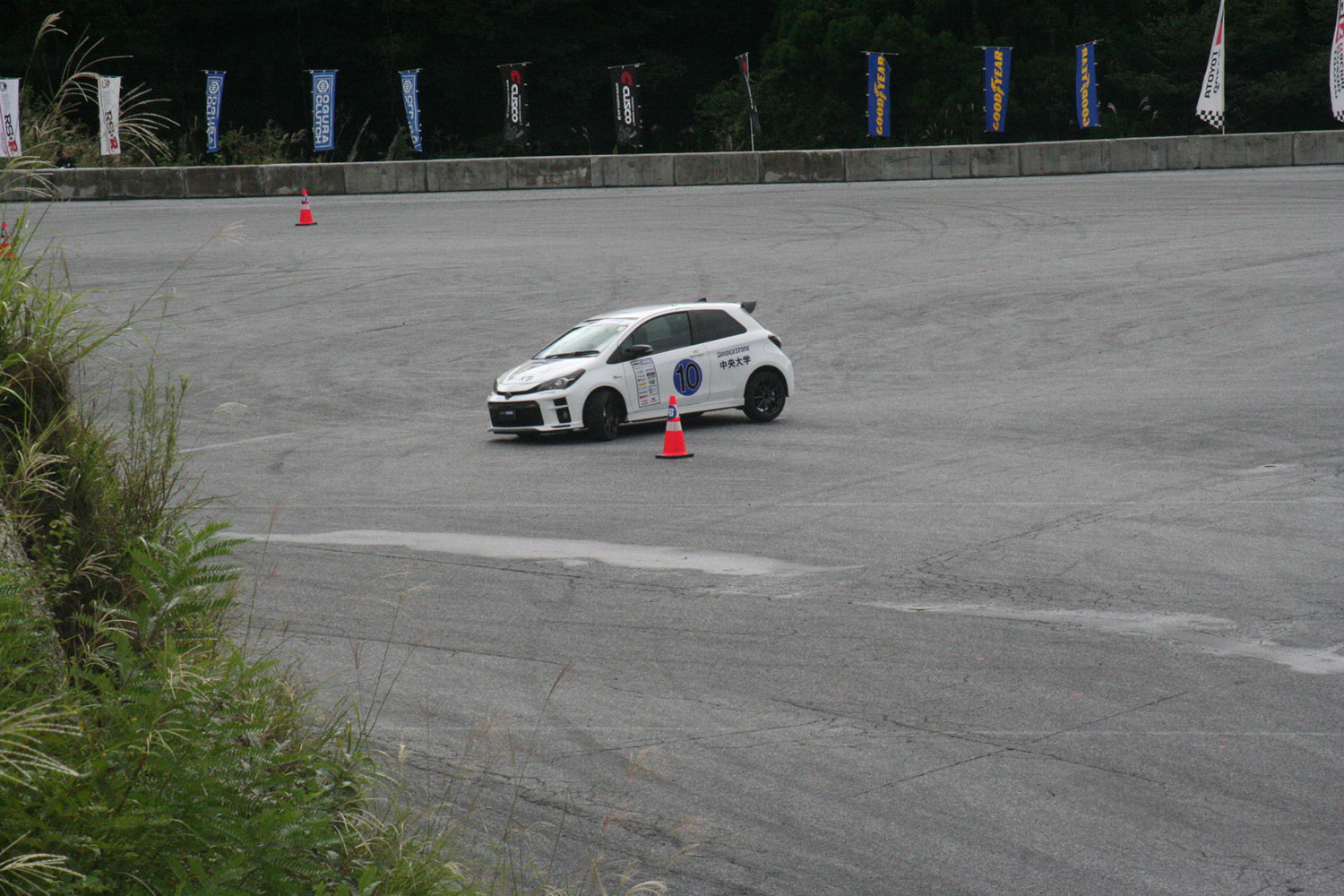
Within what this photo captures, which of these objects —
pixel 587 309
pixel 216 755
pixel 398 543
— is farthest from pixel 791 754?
pixel 587 309

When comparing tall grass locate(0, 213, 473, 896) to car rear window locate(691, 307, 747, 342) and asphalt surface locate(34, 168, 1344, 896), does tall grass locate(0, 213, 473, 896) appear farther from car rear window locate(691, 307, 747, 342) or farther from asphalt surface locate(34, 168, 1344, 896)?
car rear window locate(691, 307, 747, 342)

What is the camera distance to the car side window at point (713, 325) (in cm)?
1788

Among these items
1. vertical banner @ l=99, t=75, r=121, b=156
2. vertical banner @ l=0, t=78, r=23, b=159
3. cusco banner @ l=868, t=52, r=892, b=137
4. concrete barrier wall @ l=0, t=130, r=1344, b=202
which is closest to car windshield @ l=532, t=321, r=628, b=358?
concrete barrier wall @ l=0, t=130, r=1344, b=202

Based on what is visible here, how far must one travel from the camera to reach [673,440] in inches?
612

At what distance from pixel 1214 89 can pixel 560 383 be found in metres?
31.5

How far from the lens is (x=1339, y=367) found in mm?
19781

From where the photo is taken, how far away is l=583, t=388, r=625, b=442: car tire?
16.9 metres

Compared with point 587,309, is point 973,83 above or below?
above

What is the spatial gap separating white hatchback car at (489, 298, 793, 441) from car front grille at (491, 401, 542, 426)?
0.04 feet

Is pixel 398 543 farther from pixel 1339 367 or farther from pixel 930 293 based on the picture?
pixel 930 293

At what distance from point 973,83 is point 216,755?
49.6 meters

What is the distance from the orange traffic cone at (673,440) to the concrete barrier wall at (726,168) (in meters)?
23.5

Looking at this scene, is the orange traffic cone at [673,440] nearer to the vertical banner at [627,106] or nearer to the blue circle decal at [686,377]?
the blue circle decal at [686,377]

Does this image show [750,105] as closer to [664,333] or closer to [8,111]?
[8,111]
